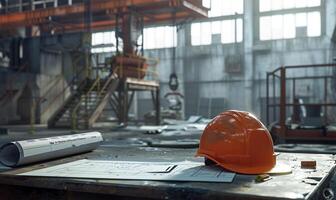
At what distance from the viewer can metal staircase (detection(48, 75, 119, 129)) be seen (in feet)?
47.3

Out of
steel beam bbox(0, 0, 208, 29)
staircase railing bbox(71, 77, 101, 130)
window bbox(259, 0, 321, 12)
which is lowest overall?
staircase railing bbox(71, 77, 101, 130)

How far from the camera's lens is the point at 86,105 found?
48.8 ft

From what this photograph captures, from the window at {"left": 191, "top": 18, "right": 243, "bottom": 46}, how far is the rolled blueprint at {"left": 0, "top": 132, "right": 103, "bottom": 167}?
27.1 m

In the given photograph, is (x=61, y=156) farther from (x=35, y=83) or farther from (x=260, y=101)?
(x=260, y=101)

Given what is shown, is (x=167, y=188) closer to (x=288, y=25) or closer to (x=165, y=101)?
(x=288, y=25)

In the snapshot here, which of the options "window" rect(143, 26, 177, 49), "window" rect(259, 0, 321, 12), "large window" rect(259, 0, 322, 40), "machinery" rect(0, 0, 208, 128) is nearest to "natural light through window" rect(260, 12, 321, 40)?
"large window" rect(259, 0, 322, 40)

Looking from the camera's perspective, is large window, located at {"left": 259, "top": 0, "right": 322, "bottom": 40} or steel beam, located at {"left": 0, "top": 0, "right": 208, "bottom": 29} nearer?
steel beam, located at {"left": 0, "top": 0, "right": 208, "bottom": 29}

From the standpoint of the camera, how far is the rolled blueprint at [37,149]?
3.96 meters

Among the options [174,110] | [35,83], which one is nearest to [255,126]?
[35,83]

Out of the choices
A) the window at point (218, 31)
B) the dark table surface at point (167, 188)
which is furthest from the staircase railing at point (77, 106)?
the window at point (218, 31)

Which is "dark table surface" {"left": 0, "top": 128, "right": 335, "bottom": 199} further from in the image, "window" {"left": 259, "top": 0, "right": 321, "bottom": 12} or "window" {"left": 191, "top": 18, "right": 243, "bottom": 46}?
"window" {"left": 191, "top": 18, "right": 243, "bottom": 46}

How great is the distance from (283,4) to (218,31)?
5225 mm

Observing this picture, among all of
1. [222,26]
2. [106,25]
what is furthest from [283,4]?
[106,25]

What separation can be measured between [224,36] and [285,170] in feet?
93.9
